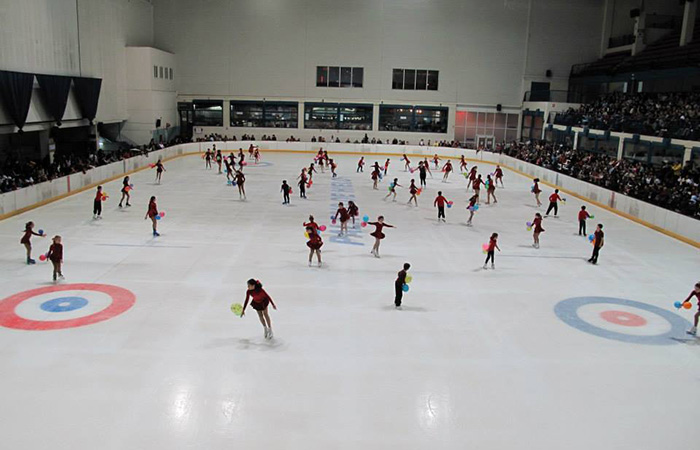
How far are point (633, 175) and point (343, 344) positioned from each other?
26.0 meters

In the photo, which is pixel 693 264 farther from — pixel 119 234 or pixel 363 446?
pixel 119 234

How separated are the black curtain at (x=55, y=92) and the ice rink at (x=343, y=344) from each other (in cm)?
1217

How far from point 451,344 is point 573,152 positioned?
34.2 meters

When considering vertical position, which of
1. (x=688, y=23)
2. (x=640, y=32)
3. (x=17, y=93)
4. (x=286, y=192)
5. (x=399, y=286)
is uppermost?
(x=640, y=32)

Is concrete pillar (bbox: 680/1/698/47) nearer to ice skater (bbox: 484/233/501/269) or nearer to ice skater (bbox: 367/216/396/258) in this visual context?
ice skater (bbox: 484/233/501/269)

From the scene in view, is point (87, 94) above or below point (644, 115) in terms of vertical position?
below

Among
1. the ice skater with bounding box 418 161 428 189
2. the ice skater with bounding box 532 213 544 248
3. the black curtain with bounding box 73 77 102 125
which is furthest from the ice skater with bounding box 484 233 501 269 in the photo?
the black curtain with bounding box 73 77 102 125

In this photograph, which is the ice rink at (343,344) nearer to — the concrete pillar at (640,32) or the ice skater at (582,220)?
the ice skater at (582,220)

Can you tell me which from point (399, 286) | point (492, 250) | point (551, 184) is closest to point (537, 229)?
point (492, 250)

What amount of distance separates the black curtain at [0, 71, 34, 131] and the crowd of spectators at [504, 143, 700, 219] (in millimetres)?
29316

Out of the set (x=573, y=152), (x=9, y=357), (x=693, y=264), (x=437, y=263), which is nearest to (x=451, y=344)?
(x=437, y=263)

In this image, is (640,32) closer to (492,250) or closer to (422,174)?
(422,174)

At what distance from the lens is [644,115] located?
38906mm

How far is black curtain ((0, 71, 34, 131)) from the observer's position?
26828 millimetres
